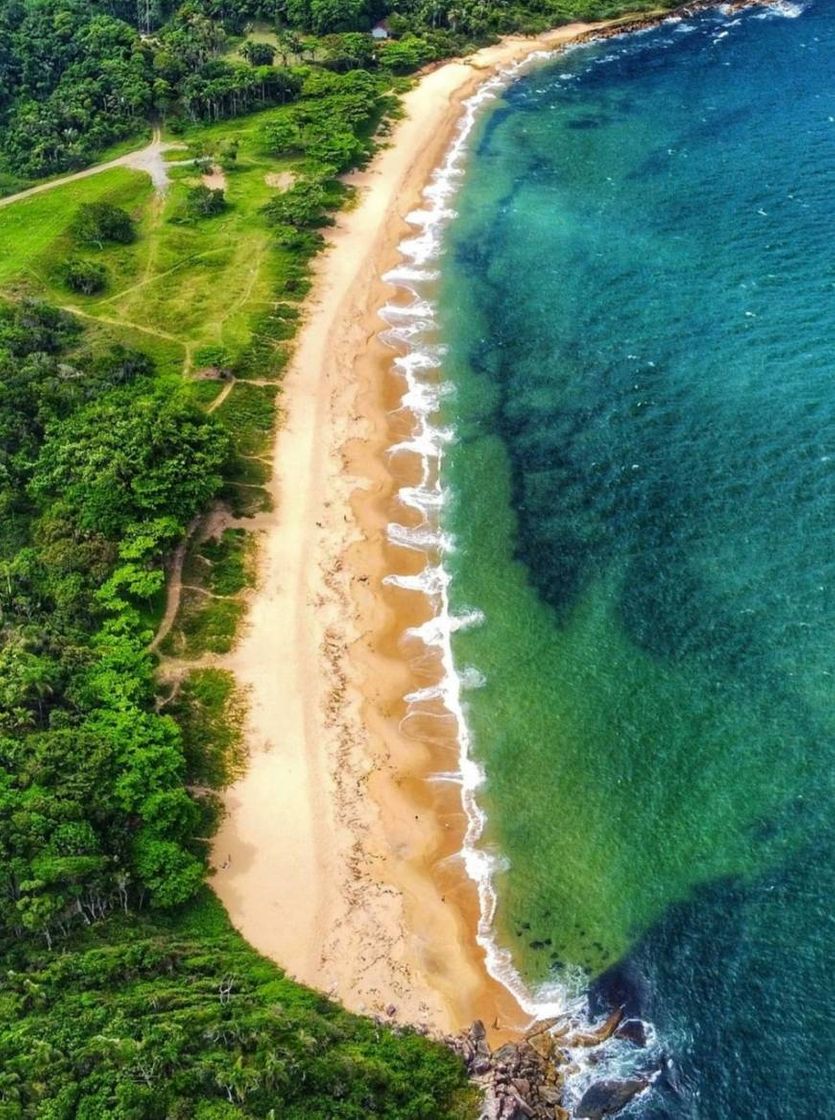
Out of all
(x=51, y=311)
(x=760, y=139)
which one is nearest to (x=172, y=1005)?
(x=51, y=311)

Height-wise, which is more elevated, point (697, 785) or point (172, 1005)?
point (172, 1005)

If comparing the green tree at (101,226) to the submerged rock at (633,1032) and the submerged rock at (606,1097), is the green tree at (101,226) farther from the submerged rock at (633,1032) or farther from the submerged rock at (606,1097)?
the submerged rock at (606,1097)

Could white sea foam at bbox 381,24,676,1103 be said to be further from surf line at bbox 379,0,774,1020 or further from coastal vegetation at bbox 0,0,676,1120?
coastal vegetation at bbox 0,0,676,1120

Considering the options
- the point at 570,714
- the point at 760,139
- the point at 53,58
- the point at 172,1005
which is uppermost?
the point at 53,58

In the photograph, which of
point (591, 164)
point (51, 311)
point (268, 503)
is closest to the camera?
point (268, 503)

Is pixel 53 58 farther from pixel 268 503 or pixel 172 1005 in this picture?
pixel 172 1005

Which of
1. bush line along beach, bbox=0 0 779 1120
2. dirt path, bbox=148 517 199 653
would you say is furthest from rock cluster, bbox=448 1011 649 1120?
dirt path, bbox=148 517 199 653

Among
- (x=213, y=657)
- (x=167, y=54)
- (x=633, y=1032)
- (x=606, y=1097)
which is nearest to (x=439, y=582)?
(x=213, y=657)
